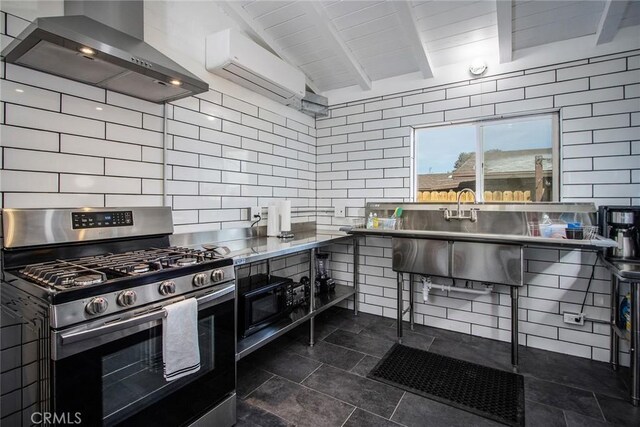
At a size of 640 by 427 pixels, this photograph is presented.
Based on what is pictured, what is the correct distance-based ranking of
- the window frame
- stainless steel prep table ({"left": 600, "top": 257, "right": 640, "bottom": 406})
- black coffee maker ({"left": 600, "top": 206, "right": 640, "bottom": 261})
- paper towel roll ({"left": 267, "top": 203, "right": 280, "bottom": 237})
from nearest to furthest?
stainless steel prep table ({"left": 600, "top": 257, "right": 640, "bottom": 406}), black coffee maker ({"left": 600, "top": 206, "right": 640, "bottom": 261}), the window frame, paper towel roll ({"left": 267, "top": 203, "right": 280, "bottom": 237})

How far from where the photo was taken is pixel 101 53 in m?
1.31

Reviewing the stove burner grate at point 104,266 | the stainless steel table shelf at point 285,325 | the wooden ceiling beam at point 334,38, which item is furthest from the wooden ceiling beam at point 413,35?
the stainless steel table shelf at point 285,325

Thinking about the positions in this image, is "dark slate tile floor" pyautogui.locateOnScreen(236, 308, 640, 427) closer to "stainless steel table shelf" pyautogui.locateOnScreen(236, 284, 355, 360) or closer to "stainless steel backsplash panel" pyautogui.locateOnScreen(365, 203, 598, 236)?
"stainless steel table shelf" pyautogui.locateOnScreen(236, 284, 355, 360)

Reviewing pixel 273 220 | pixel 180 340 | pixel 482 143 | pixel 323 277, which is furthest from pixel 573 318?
pixel 180 340

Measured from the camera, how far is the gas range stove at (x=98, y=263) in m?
1.08

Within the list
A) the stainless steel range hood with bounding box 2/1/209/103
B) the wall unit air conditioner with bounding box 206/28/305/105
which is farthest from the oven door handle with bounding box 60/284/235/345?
the wall unit air conditioner with bounding box 206/28/305/105

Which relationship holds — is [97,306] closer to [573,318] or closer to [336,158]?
[336,158]

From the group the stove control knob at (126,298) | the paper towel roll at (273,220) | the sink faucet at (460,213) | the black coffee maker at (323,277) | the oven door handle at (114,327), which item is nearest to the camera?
the oven door handle at (114,327)

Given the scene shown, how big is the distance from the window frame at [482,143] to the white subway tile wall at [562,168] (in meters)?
0.06

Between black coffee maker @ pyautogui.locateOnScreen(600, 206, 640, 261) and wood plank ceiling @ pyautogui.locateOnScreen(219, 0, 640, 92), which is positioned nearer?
black coffee maker @ pyautogui.locateOnScreen(600, 206, 640, 261)

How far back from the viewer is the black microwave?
2.00m

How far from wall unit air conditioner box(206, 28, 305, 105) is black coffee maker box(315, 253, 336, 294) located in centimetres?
161

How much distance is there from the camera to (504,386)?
2.01 metres

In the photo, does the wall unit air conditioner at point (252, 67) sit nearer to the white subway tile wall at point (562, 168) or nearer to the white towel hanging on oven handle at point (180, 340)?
the white subway tile wall at point (562, 168)
